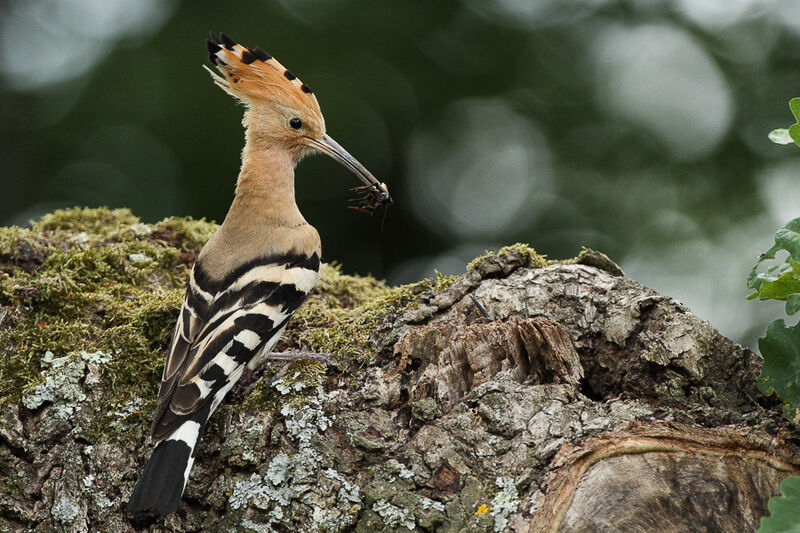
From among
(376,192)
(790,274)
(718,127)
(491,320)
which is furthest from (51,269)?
(718,127)

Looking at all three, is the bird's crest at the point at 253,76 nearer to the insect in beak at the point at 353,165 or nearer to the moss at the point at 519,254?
the insect in beak at the point at 353,165

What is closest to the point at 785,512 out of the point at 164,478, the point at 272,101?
the point at 164,478

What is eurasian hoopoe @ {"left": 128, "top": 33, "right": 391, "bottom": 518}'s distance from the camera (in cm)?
213

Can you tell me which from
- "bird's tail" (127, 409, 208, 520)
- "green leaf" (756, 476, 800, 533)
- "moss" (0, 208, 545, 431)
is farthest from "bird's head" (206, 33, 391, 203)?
"green leaf" (756, 476, 800, 533)

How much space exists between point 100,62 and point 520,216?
2.93m

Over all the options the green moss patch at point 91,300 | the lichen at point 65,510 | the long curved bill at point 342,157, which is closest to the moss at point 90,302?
the green moss patch at point 91,300

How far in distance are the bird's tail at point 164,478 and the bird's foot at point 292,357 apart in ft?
1.12

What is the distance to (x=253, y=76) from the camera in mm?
3516

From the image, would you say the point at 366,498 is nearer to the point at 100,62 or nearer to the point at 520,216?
the point at 520,216

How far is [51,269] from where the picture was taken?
2.83 meters

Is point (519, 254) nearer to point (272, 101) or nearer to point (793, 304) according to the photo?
point (793, 304)

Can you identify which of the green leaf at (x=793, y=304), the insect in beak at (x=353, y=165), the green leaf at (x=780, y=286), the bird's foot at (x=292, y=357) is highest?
the insect in beak at (x=353, y=165)

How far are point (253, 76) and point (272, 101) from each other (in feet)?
0.46

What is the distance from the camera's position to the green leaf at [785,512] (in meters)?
1.59
